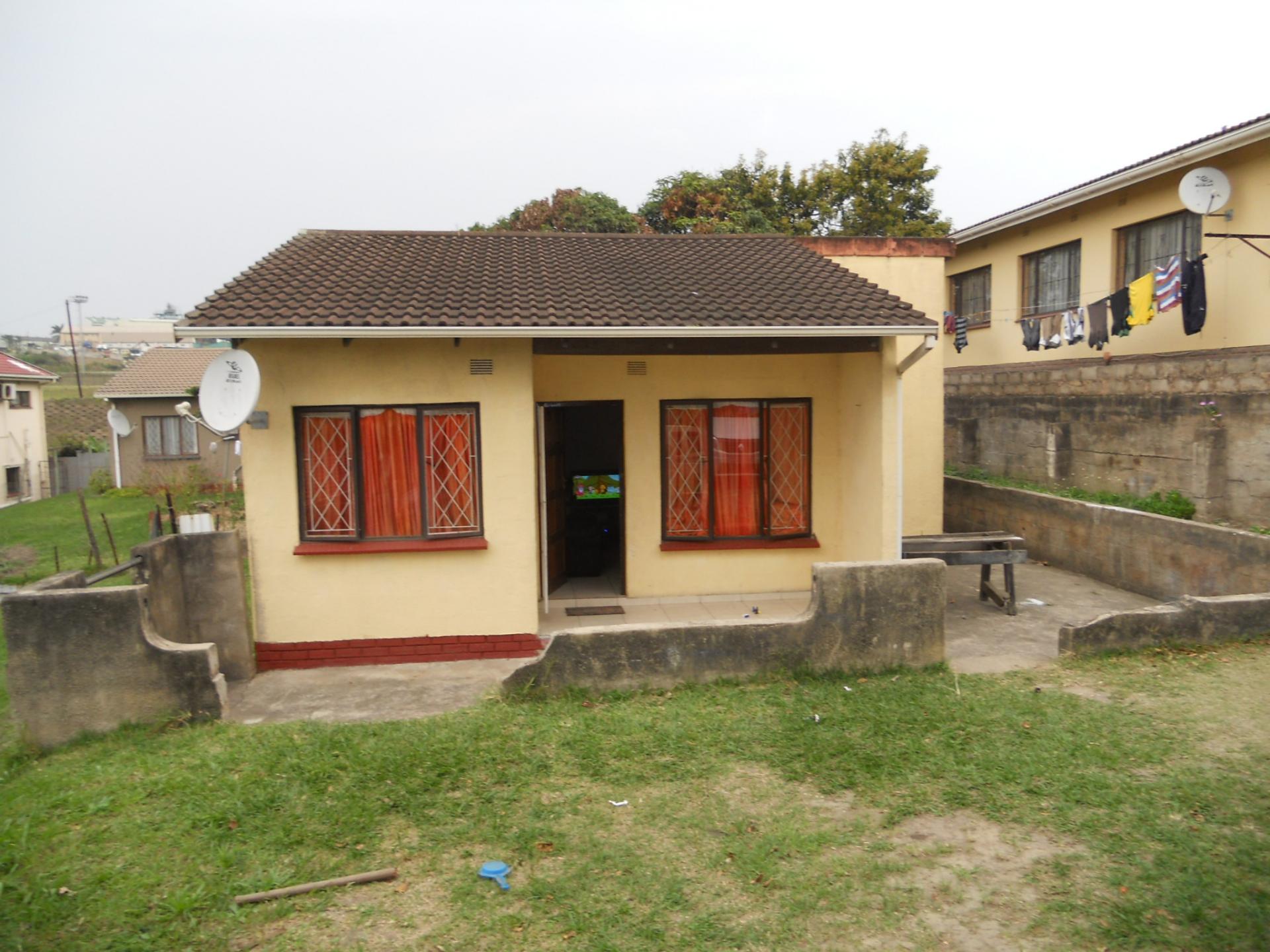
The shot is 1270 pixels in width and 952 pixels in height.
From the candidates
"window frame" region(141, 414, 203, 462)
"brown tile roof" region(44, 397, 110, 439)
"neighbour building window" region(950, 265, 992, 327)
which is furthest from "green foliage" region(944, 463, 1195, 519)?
"brown tile roof" region(44, 397, 110, 439)

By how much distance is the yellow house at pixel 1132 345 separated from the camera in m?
10.2

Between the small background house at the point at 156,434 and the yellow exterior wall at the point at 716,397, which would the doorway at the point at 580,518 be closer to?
the yellow exterior wall at the point at 716,397

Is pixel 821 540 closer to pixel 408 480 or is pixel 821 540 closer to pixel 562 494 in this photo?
pixel 562 494

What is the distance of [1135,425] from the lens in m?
11.7

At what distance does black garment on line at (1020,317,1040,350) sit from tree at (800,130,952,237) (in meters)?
12.0

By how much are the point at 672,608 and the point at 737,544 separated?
1.12 metres

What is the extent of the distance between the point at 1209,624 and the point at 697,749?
4.99 m

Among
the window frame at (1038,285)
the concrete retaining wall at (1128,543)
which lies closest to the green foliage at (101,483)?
the concrete retaining wall at (1128,543)

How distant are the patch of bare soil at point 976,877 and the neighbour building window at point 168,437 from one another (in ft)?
95.9

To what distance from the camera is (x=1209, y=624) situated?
7.66 metres

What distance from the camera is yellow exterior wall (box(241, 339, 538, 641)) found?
26.7 feet

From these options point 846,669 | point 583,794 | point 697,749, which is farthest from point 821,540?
point 583,794

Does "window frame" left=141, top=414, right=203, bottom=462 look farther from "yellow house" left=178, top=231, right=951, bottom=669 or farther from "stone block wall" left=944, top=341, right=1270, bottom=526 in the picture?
"stone block wall" left=944, top=341, right=1270, bottom=526

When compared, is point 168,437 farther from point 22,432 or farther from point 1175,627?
point 1175,627
